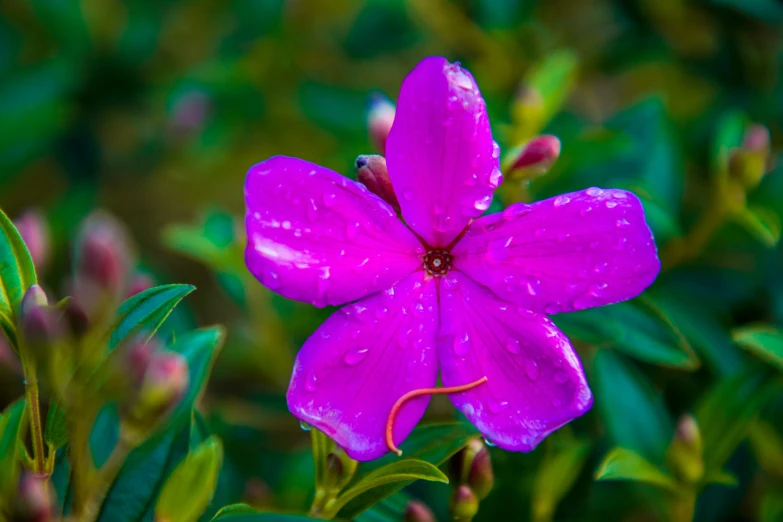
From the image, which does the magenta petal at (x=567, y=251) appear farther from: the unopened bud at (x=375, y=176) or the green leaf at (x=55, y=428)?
the green leaf at (x=55, y=428)

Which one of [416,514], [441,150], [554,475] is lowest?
[554,475]

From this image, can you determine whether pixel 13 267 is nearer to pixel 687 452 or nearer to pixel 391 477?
pixel 391 477

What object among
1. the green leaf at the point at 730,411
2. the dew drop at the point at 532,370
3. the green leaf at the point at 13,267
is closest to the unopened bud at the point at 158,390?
the green leaf at the point at 13,267

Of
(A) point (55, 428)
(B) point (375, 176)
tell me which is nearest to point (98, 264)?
(A) point (55, 428)

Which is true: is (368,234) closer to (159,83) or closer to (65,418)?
(65,418)

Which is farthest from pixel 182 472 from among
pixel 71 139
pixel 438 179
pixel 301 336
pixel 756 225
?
pixel 71 139
